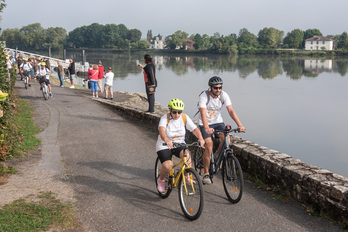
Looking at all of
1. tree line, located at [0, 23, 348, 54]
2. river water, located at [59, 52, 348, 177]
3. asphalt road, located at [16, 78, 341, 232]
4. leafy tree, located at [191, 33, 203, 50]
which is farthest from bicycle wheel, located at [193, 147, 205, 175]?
leafy tree, located at [191, 33, 203, 50]

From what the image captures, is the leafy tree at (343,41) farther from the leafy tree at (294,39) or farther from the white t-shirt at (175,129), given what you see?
the white t-shirt at (175,129)

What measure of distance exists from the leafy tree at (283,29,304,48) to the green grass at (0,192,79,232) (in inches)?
5951

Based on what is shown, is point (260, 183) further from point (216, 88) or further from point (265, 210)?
point (216, 88)

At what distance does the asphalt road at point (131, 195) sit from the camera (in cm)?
496

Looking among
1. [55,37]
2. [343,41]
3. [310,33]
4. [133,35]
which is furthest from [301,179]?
[55,37]

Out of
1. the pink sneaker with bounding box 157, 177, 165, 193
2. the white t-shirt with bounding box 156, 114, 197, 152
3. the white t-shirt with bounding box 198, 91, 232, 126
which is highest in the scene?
the white t-shirt with bounding box 198, 91, 232, 126

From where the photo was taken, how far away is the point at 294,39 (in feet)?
474

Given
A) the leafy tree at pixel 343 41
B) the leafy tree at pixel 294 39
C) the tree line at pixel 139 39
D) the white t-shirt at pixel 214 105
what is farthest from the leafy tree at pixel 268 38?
the white t-shirt at pixel 214 105

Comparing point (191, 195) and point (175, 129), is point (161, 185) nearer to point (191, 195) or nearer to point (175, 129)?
point (191, 195)

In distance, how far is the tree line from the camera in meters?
140

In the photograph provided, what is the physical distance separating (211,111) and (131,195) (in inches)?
80.2

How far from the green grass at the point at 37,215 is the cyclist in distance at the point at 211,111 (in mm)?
2415

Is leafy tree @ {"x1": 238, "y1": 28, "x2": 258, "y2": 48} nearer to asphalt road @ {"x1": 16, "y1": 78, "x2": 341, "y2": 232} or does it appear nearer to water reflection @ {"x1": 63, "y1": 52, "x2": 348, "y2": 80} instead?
water reflection @ {"x1": 63, "y1": 52, "x2": 348, "y2": 80}

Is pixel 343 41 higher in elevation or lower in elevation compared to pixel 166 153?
higher
